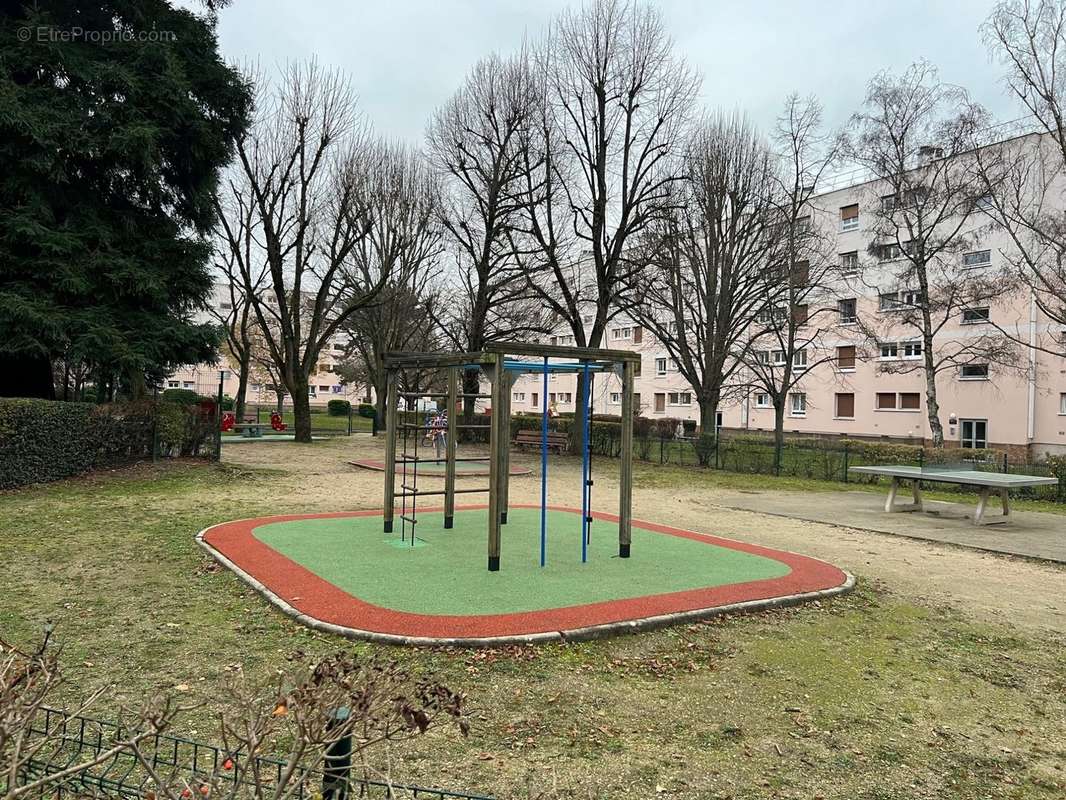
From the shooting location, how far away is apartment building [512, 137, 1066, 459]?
29.4m

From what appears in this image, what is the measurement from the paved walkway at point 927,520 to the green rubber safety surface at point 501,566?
4222mm

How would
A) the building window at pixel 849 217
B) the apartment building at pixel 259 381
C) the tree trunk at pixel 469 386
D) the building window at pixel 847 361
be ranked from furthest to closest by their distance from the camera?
the apartment building at pixel 259 381 < the building window at pixel 849 217 < the building window at pixel 847 361 < the tree trunk at pixel 469 386

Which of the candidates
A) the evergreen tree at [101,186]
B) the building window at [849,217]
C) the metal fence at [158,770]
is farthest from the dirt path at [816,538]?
the building window at [849,217]

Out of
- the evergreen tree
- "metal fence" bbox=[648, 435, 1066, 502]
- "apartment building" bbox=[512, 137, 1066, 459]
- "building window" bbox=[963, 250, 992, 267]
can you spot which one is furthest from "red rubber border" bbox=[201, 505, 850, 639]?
"building window" bbox=[963, 250, 992, 267]

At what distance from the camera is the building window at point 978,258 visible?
32219mm

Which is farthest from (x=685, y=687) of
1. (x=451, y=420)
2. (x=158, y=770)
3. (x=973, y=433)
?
(x=973, y=433)

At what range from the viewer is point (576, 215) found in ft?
80.7

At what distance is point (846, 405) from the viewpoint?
125 ft

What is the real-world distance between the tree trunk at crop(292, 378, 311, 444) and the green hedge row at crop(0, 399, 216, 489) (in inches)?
360

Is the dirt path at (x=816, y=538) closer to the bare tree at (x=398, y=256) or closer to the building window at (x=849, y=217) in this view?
the bare tree at (x=398, y=256)

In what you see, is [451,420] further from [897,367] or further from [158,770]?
[897,367]

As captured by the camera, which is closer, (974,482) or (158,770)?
(158,770)

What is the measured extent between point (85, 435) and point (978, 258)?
35613 mm

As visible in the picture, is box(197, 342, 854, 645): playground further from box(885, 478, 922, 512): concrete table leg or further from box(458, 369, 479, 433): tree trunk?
box(458, 369, 479, 433): tree trunk
